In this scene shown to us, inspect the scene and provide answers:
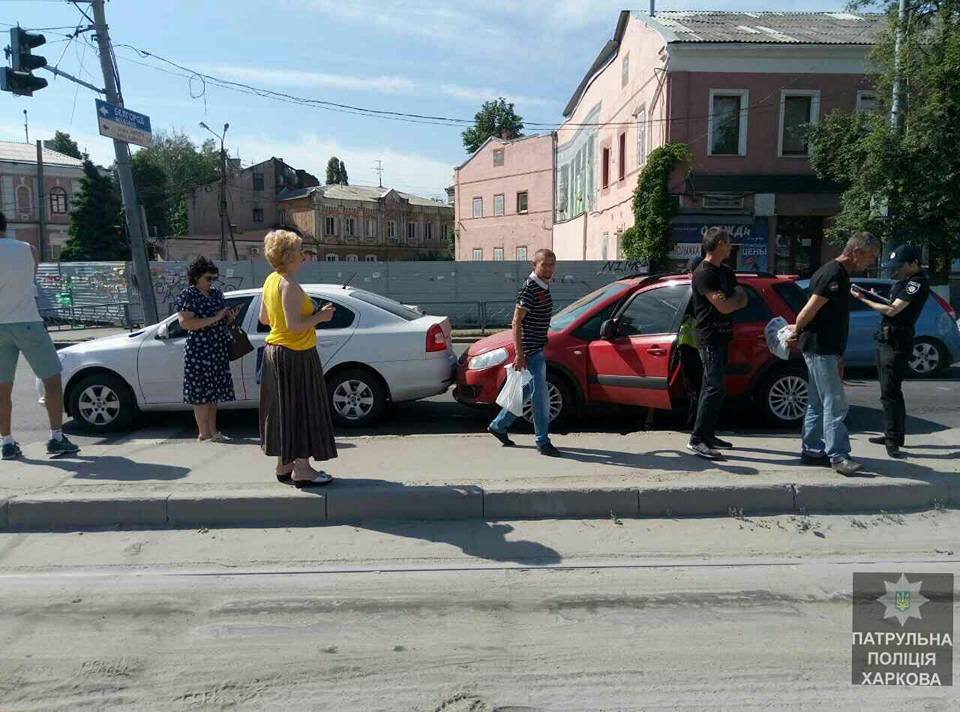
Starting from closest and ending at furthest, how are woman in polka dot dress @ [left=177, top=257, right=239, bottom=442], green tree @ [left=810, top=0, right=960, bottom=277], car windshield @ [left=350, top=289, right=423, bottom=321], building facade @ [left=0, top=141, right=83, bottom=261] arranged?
woman in polka dot dress @ [left=177, top=257, right=239, bottom=442]
car windshield @ [left=350, top=289, right=423, bottom=321]
green tree @ [left=810, top=0, right=960, bottom=277]
building facade @ [left=0, top=141, right=83, bottom=261]

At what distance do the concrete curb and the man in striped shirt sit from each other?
106cm

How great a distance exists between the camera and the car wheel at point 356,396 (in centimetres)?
735

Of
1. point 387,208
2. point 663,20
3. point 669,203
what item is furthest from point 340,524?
point 387,208

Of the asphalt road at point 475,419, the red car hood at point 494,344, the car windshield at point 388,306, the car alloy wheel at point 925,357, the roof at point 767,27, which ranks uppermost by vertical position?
the roof at point 767,27

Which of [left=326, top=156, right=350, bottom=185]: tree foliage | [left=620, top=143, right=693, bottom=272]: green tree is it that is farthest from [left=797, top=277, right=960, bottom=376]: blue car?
[left=326, top=156, right=350, bottom=185]: tree foliage

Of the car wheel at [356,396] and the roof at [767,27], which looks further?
the roof at [767,27]

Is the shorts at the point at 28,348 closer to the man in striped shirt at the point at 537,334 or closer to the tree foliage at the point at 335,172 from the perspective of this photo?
the man in striped shirt at the point at 537,334

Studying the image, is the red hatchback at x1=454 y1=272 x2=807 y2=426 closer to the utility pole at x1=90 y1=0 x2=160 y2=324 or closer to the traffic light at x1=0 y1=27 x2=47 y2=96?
the traffic light at x1=0 y1=27 x2=47 y2=96

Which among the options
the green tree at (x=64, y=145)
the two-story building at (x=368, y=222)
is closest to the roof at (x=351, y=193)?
the two-story building at (x=368, y=222)

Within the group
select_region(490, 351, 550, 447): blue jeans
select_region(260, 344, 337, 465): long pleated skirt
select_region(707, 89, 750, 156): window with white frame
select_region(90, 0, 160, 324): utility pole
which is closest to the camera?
select_region(260, 344, 337, 465): long pleated skirt

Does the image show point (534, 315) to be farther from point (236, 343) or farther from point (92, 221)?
point (92, 221)

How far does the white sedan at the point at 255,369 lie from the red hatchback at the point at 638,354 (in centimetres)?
68

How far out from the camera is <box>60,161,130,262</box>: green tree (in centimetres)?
4581

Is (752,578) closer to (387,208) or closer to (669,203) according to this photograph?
(669,203)
